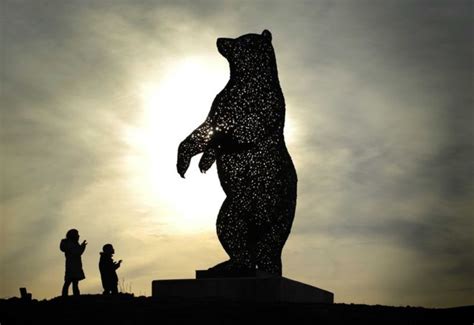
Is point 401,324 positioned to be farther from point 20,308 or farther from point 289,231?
point 20,308

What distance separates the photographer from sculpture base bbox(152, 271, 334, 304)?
1134 centimetres

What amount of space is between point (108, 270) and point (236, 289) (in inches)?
117

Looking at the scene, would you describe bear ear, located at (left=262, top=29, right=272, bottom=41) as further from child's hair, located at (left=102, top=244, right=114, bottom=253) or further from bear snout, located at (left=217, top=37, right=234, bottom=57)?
child's hair, located at (left=102, top=244, right=114, bottom=253)

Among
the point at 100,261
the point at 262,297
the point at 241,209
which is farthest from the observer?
the point at 100,261

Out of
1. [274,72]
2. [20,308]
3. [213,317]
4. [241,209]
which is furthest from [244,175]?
[20,308]

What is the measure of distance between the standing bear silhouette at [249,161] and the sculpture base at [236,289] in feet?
1.27

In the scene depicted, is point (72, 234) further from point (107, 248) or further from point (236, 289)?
point (236, 289)

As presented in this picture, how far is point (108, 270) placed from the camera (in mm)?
13633

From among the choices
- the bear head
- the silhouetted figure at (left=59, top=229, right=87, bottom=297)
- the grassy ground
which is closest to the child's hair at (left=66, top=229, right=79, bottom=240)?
the silhouetted figure at (left=59, top=229, right=87, bottom=297)

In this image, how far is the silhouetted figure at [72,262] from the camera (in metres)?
12.8

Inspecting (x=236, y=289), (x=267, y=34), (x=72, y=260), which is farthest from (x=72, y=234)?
(x=267, y=34)

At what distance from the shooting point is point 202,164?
12766mm

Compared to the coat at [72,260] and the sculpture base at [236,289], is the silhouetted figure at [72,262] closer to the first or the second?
the coat at [72,260]

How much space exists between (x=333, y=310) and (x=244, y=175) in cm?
246
